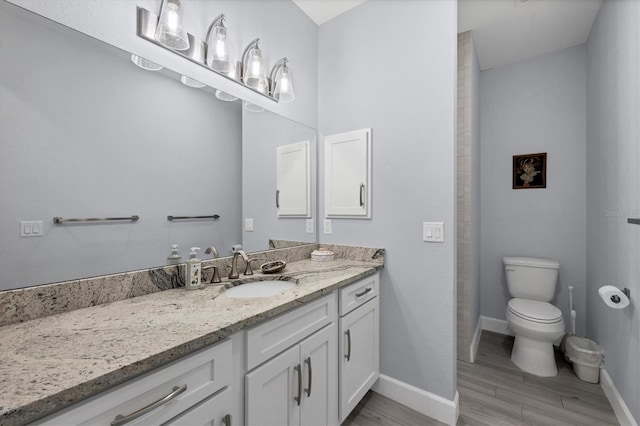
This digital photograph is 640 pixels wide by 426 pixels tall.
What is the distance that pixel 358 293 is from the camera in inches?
64.9

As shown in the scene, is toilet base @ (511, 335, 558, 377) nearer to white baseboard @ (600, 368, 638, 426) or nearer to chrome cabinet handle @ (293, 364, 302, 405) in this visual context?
white baseboard @ (600, 368, 638, 426)

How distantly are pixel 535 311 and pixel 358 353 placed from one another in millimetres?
1583

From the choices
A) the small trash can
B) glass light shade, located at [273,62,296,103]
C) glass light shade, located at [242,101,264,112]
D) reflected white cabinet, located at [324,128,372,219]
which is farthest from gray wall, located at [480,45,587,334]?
glass light shade, located at [242,101,264,112]

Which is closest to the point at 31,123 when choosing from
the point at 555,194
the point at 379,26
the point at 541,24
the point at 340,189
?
the point at 340,189

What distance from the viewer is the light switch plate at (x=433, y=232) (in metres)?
1.70

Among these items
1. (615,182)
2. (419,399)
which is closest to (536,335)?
(419,399)

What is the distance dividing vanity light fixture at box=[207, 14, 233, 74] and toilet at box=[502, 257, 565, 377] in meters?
2.75

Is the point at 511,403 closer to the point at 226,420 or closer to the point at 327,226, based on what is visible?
the point at 327,226

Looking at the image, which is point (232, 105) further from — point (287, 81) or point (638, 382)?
point (638, 382)

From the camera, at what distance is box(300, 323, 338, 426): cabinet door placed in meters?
1.22

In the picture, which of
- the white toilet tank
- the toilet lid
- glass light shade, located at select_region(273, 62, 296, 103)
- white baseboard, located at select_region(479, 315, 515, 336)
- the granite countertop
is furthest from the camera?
white baseboard, located at select_region(479, 315, 515, 336)

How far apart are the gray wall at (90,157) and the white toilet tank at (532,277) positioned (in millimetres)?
2721

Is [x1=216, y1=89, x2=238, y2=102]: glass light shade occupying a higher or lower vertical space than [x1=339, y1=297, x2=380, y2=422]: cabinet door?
higher

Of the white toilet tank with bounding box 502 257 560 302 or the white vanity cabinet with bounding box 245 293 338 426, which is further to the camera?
the white toilet tank with bounding box 502 257 560 302
